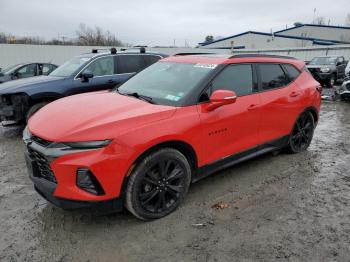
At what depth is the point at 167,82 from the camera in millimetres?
4281

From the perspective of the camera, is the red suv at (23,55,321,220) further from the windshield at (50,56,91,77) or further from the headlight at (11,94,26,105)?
the windshield at (50,56,91,77)

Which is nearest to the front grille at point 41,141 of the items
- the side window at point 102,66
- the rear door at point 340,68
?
the side window at point 102,66

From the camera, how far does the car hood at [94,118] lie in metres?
3.14

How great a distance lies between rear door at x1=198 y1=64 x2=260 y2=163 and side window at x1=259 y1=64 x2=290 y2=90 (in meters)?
0.23

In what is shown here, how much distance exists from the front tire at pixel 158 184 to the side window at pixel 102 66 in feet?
16.0

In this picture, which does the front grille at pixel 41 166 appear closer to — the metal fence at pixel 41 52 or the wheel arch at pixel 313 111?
the wheel arch at pixel 313 111

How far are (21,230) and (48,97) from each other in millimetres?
4256

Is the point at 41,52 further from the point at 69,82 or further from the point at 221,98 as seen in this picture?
the point at 221,98

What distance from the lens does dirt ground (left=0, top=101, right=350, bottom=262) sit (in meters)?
3.06

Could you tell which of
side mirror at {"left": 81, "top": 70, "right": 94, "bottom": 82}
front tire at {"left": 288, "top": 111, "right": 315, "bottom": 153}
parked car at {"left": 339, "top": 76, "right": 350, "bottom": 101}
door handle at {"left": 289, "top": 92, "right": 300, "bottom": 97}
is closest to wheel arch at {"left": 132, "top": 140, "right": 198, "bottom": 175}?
door handle at {"left": 289, "top": 92, "right": 300, "bottom": 97}

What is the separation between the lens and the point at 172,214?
371 cm

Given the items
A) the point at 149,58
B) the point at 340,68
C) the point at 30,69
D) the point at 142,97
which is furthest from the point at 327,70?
the point at 142,97

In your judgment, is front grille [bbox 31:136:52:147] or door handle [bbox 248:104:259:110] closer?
front grille [bbox 31:136:52:147]

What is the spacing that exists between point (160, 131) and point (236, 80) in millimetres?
1530
